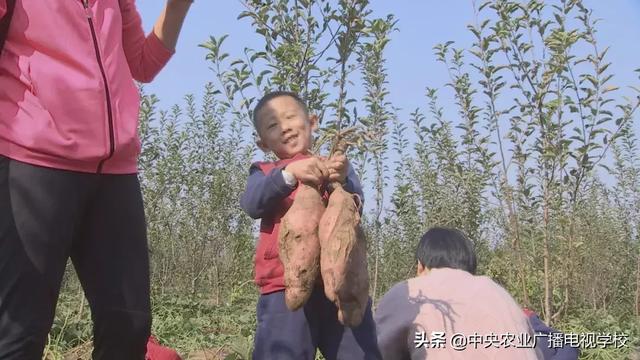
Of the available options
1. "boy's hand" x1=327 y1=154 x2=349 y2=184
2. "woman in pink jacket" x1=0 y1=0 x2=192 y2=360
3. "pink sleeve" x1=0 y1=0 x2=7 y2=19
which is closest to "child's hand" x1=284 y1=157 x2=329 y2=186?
"boy's hand" x1=327 y1=154 x2=349 y2=184

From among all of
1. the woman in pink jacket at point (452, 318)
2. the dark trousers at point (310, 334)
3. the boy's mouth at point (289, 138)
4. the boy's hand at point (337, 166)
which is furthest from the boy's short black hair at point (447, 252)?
the boy's hand at point (337, 166)

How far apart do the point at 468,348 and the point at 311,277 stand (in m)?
1.00

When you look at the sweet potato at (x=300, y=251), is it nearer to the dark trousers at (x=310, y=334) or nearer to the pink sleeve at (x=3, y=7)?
the dark trousers at (x=310, y=334)

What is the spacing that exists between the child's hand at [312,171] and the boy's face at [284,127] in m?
0.28

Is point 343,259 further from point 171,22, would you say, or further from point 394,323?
point 394,323

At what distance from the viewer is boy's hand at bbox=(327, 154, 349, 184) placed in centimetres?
190

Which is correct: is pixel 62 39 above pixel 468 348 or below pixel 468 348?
above

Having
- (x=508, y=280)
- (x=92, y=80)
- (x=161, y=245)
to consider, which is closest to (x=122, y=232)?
(x=92, y=80)

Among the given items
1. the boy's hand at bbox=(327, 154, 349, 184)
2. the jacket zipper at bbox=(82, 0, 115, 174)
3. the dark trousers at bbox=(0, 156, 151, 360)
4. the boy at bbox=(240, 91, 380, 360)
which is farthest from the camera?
the boy at bbox=(240, 91, 380, 360)

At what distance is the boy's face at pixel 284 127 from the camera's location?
7.32 feet

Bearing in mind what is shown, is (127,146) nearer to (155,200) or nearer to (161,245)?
(155,200)

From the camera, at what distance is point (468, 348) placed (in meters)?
2.56

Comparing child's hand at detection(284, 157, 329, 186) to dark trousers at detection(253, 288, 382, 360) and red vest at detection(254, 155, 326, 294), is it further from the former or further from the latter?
dark trousers at detection(253, 288, 382, 360)

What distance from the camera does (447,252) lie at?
287 centimetres
